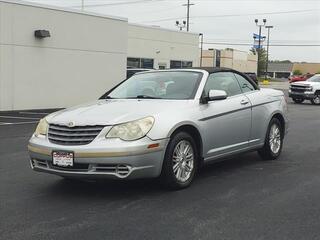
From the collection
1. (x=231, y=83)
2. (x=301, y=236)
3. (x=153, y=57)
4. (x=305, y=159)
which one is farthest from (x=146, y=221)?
(x=153, y=57)

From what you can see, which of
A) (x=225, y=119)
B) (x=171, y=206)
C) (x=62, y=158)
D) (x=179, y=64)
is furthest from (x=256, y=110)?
(x=179, y=64)

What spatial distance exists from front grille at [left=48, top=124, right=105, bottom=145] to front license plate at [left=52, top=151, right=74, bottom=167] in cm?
13

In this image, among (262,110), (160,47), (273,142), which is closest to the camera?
(262,110)

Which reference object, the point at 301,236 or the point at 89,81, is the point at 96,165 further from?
the point at 89,81

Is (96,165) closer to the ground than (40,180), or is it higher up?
higher up

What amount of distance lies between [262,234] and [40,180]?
11.3 ft

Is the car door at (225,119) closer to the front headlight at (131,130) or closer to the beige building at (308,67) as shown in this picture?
the front headlight at (131,130)

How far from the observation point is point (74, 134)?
614 centimetres

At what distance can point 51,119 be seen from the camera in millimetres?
6535

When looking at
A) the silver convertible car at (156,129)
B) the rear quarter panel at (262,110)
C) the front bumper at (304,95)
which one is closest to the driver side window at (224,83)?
the silver convertible car at (156,129)

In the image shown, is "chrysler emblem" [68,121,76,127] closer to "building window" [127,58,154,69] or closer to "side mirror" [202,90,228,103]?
"side mirror" [202,90,228,103]

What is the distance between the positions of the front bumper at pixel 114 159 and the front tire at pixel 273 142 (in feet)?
9.98

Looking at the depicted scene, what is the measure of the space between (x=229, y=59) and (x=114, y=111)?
71329mm

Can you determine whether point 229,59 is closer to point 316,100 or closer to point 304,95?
point 304,95
